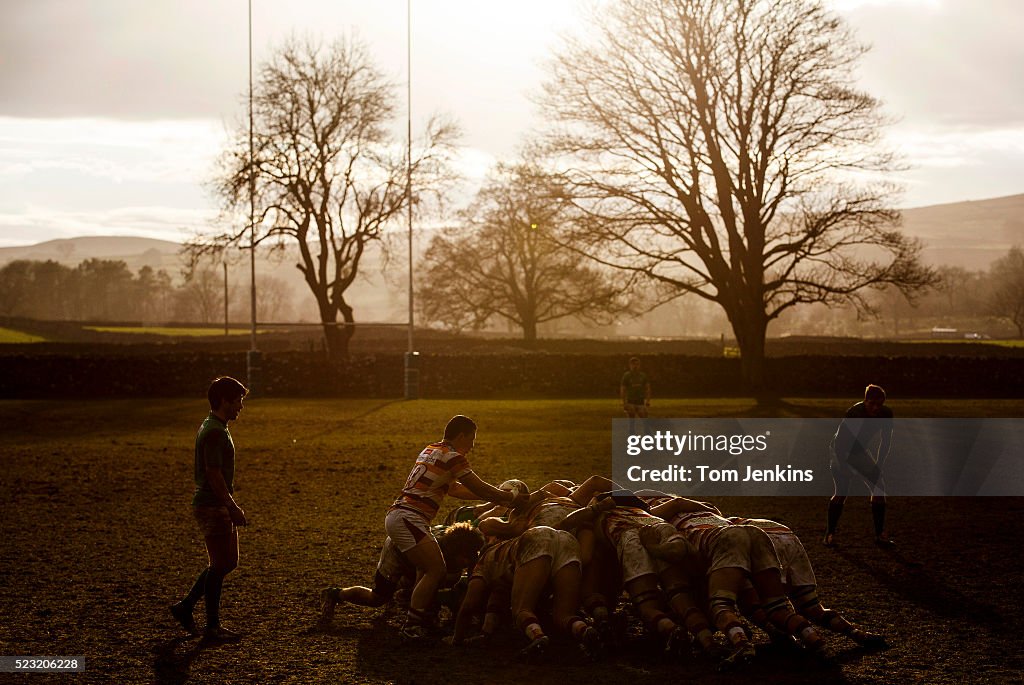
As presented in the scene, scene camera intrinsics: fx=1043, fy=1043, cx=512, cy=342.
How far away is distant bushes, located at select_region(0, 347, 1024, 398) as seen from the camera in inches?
1813

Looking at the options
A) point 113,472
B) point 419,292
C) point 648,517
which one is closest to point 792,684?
point 648,517

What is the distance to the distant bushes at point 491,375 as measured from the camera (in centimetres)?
4606

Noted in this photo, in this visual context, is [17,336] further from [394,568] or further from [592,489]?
[592,489]

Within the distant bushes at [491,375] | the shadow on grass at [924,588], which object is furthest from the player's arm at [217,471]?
the distant bushes at [491,375]

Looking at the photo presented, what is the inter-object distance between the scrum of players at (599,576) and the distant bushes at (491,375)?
1437 inches

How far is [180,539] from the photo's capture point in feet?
45.4

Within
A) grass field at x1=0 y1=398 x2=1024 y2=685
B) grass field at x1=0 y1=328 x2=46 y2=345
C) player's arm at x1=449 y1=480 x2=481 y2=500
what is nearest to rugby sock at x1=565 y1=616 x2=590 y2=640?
grass field at x1=0 y1=398 x2=1024 y2=685

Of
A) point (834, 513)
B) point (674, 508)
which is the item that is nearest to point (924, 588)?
point (834, 513)

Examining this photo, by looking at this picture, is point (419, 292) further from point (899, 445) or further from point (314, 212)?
point (899, 445)

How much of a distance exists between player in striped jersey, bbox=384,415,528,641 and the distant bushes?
36.8m

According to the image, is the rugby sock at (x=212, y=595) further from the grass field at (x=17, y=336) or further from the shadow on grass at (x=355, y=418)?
→ the grass field at (x=17, y=336)

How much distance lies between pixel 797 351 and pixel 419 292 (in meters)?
28.5

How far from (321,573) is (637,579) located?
14.7 ft

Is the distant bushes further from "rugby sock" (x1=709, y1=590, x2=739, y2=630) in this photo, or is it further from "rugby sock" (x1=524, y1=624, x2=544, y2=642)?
"rugby sock" (x1=709, y1=590, x2=739, y2=630)
